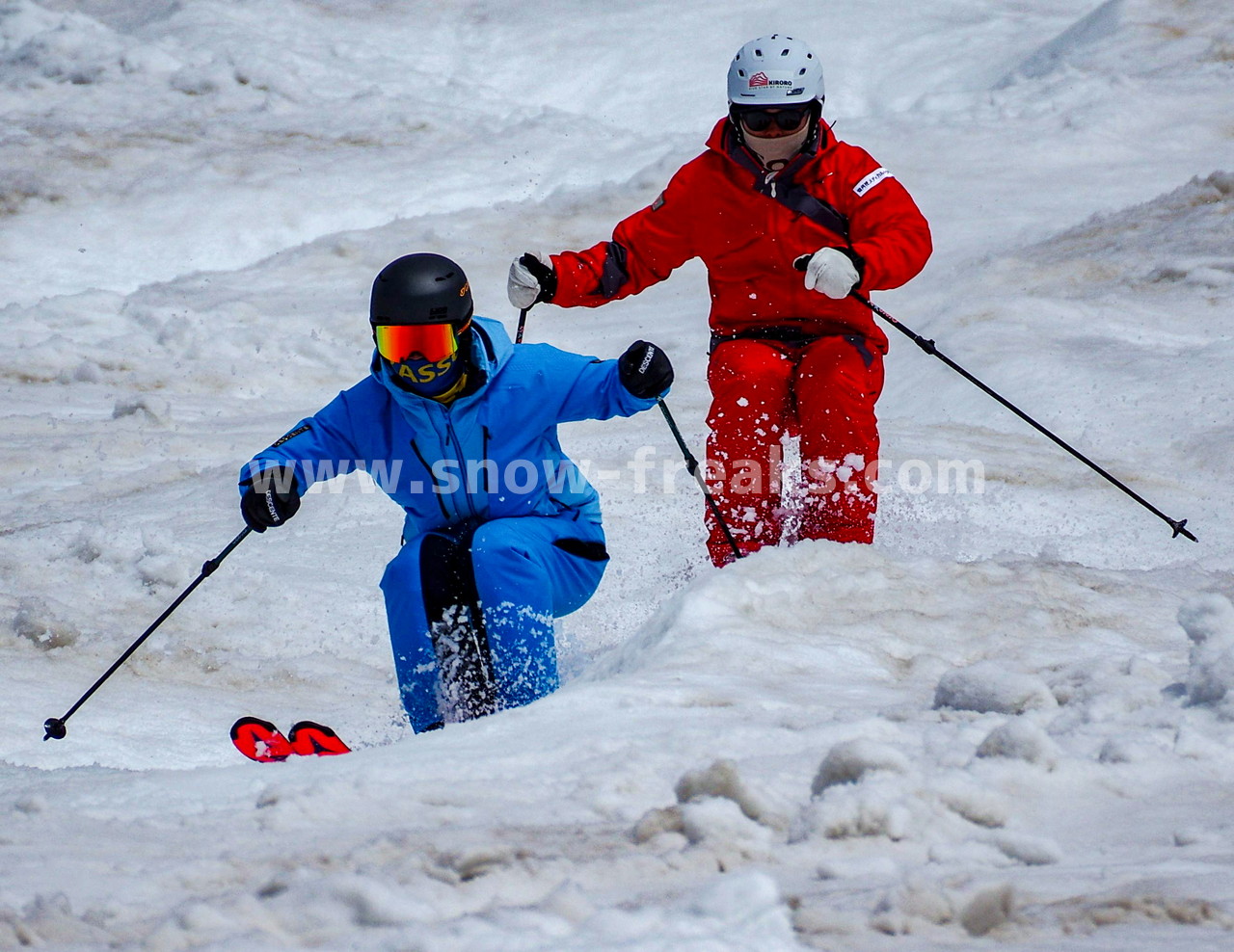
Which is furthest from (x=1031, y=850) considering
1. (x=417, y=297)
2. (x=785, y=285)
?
(x=785, y=285)

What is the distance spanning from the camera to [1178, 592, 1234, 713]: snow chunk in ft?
8.61

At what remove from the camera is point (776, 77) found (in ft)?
15.4

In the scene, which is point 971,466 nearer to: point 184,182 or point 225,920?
point 225,920

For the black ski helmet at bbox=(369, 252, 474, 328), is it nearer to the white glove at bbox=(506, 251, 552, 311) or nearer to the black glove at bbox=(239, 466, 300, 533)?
the black glove at bbox=(239, 466, 300, 533)

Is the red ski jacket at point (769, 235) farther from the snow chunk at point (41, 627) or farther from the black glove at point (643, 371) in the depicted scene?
the snow chunk at point (41, 627)

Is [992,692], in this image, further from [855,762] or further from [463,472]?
[463,472]

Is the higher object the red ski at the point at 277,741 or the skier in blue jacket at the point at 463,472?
the skier in blue jacket at the point at 463,472

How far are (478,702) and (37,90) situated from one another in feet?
43.4

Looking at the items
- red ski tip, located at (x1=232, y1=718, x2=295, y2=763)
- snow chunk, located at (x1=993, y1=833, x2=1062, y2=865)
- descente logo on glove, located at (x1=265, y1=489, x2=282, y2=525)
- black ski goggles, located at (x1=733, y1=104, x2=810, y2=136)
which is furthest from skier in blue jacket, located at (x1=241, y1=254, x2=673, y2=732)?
snow chunk, located at (x1=993, y1=833, x2=1062, y2=865)

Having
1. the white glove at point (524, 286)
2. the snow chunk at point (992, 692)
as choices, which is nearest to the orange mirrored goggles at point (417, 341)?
the white glove at point (524, 286)

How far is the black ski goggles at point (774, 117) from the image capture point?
4742 mm

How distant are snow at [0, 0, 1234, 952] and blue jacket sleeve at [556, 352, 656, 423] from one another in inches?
23.3

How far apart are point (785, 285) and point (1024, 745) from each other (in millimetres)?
2917

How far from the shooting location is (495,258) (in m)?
11.6
